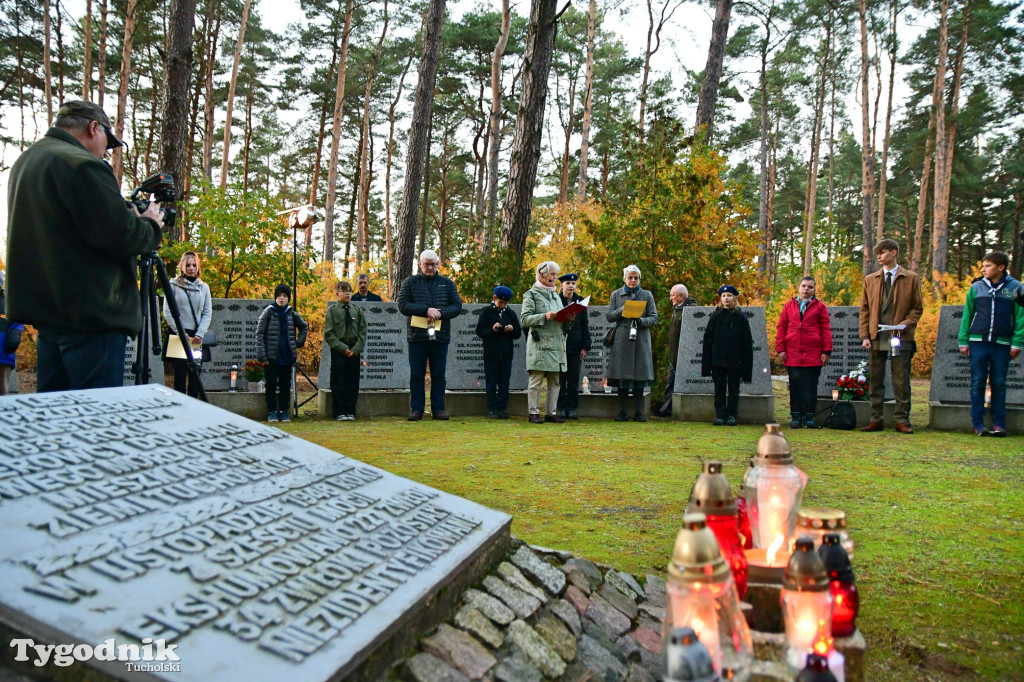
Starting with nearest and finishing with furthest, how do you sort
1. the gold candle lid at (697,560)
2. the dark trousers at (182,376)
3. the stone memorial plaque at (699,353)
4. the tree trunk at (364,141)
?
the gold candle lid at (697,560) → the dark trousers at (182,376) → the stone memorial plaque at (699,353) → the tree trunk at (364,141)

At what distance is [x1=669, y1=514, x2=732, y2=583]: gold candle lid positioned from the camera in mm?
1559

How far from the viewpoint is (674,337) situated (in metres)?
10.2

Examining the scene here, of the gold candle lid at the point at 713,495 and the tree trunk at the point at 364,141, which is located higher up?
the tree trunk at the point at 364,141

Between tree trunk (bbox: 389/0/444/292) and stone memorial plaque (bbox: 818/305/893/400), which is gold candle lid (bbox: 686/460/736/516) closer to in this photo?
stone memorial plaque (bbox: 818/305/893/400)

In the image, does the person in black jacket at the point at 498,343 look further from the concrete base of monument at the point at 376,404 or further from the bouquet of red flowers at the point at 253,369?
the bouquet of red flowers at the point at 253,369

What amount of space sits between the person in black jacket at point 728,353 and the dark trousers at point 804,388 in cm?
56

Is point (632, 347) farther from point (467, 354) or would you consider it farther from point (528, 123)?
point (528, 123)

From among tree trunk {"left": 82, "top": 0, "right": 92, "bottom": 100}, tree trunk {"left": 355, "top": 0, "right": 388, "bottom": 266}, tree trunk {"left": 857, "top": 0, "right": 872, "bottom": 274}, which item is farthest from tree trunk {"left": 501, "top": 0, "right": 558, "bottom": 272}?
tree trunk {"left": 355, "top": 0, "right": 388, "bottom": 266}

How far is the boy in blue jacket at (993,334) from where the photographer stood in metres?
8.09

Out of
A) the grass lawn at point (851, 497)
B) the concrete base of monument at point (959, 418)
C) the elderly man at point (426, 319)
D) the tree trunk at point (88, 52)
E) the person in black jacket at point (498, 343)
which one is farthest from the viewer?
the tree trunk at point (88, 52)

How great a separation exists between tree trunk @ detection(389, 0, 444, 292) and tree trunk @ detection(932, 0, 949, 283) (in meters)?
17.6

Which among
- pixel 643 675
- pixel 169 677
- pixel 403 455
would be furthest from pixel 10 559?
pixel 403 455

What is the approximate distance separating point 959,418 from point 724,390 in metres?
2.90

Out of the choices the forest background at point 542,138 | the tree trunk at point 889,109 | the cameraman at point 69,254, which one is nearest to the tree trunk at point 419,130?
the forest background at point 542,138
